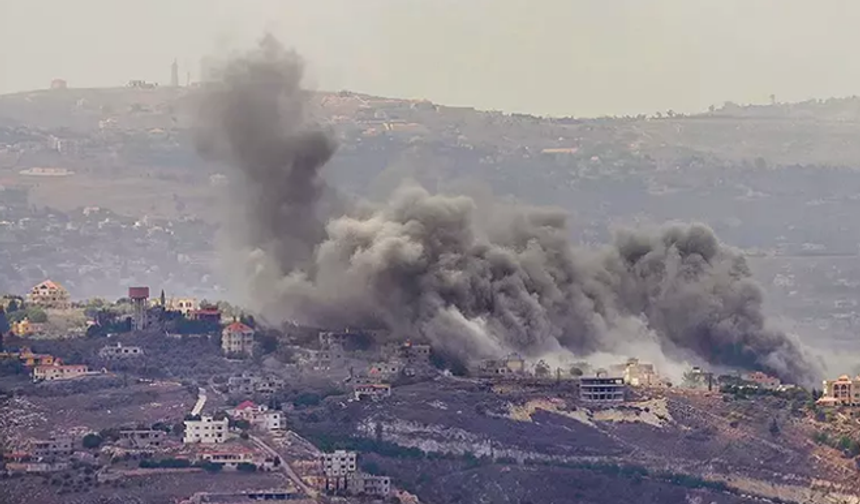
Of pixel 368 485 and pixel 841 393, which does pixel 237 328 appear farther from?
pixel 841 393

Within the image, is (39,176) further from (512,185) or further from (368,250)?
(368,250)

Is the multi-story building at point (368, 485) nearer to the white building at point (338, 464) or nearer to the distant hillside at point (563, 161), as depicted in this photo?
the white building at point (338, 464)

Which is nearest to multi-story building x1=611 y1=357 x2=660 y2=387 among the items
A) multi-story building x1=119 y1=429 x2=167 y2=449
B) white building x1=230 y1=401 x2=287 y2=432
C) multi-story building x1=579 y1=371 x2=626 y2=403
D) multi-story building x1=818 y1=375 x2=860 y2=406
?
multi-story building x1=579 y1=371 x2=626 y2=403

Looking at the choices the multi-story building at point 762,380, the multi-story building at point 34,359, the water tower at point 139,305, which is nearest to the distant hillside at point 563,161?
the water tower at point 139,305

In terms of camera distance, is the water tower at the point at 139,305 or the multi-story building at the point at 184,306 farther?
the multi-story building at the point at 184,306

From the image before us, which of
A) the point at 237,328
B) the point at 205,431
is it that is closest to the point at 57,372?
the point at 237,328

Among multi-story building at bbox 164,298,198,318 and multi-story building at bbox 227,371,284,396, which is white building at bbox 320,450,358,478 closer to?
multi-story building at bbox 227,371,284,396
